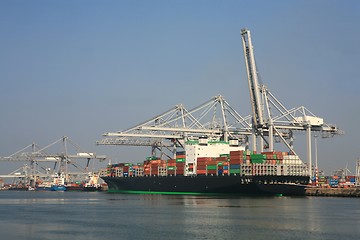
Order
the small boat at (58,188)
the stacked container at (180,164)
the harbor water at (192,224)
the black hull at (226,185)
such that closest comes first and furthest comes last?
the harbor water at (192,224), the black hull at (226,185), the stacked container at (180,164), the small boat at (58,188)

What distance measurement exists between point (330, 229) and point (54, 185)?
11060cm

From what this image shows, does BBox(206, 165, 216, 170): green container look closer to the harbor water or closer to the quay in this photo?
the quay

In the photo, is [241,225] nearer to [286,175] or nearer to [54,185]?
[286,175]

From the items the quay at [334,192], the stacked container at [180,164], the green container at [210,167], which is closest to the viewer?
the quay at [334,192]

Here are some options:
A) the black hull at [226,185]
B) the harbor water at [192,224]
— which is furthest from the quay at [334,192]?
the harbor water at [192,224]

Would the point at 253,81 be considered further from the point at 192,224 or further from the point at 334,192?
the point at 192,224

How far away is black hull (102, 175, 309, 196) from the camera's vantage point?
66.4 meters

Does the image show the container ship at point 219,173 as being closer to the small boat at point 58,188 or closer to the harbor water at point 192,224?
the harbor water at point 192,224

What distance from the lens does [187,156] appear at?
7762 centimetres

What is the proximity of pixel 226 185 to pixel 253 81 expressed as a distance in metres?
14.3

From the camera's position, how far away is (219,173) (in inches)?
2793

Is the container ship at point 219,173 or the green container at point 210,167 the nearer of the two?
the container ship at point 219,173

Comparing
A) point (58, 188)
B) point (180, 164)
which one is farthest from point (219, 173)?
point (58, 188)

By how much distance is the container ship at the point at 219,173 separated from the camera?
6644cm
